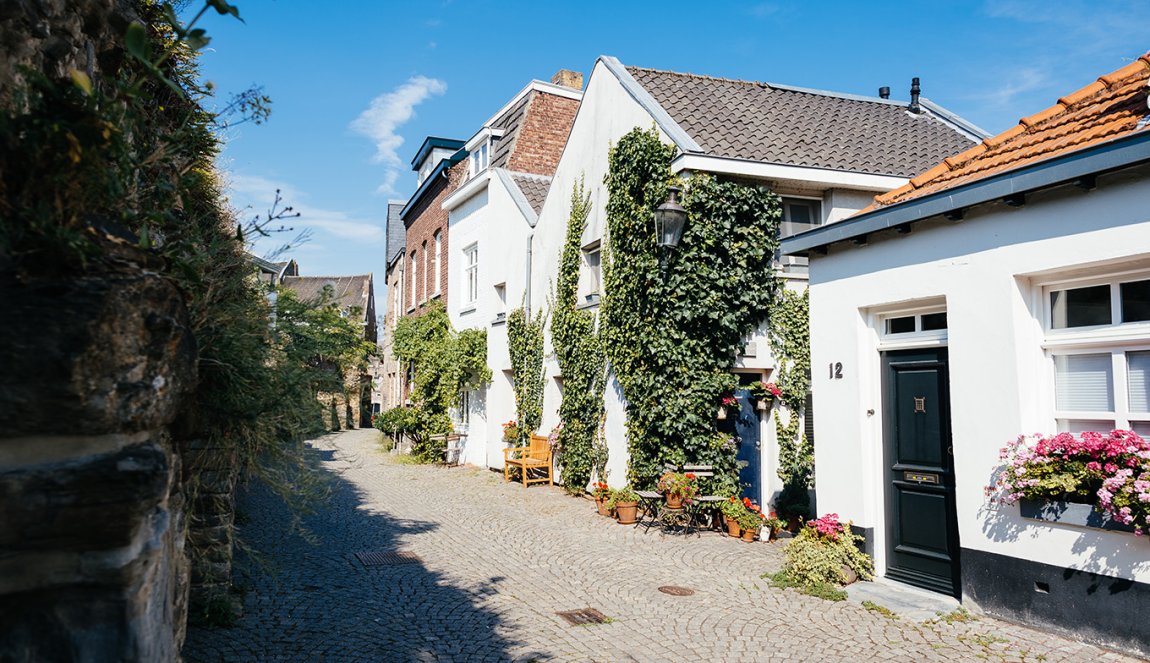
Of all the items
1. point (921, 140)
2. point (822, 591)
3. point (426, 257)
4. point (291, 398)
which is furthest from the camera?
point (426, 257)

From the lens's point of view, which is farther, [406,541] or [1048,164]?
[406,541]

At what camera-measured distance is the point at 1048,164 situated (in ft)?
18.3

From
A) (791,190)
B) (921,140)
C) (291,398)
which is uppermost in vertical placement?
(921,140)

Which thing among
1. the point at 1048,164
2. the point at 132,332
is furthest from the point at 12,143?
the point at 1048,164

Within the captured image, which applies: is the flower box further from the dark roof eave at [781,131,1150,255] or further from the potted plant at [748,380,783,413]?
the potted plant at [748,380,783,413]

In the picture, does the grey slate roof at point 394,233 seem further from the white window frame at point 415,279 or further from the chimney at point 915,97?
the chimney at point 915,97

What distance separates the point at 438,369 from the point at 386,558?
36.2 ft

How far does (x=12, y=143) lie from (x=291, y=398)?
2.49 m

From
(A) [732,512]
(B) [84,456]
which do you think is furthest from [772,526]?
(B) [84,456]

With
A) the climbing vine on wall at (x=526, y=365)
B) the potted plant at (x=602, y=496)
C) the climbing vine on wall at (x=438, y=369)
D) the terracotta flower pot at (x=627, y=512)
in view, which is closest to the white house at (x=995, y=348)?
the terracotta flower pot at (x=627, y=512)

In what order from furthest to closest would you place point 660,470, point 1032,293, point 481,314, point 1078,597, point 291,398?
point 481,314, point 660,470, point 1032,293, point 1078,597, point 291,398

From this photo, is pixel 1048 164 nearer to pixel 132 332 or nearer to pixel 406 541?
pixel 132 332

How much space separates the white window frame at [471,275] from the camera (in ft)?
63.7

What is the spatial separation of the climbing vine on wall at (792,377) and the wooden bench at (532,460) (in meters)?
5.07
